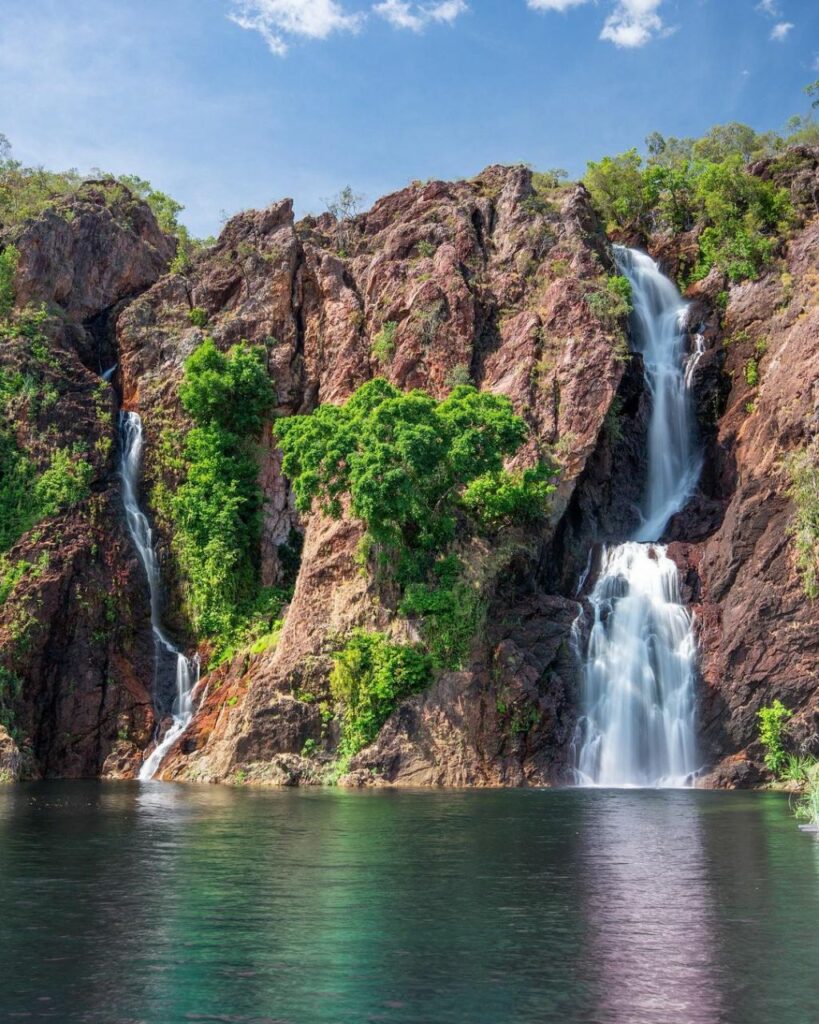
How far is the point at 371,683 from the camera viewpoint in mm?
39375

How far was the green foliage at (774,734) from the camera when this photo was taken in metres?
35.2

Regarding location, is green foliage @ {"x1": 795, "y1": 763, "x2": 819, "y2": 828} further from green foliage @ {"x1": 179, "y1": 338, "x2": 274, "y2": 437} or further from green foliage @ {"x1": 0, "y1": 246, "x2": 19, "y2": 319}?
green foliage @ {"x1": 0, "y1": 246, "x2": 19, "y2": 319}

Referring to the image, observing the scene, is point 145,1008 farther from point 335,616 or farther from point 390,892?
point 335,616

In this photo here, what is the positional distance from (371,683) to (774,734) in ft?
49.0

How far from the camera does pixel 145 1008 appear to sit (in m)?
10.0

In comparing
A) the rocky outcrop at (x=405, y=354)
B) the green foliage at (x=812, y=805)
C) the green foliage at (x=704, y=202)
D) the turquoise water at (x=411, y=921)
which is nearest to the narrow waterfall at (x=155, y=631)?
the rocky outcrop at (x=405, y=354)

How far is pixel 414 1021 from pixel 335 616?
3284cm

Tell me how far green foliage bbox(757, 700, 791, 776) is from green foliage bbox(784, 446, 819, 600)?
4.56m

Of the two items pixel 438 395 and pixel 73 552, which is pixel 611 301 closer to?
pixel 438 395

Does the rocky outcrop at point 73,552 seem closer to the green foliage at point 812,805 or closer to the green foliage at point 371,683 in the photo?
the green foliage at point 371,683

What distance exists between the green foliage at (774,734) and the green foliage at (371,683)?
12500mm

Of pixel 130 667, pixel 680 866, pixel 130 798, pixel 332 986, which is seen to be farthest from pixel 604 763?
pixel 332 986

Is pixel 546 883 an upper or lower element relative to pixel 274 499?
lower

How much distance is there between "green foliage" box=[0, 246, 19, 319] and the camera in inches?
2218
